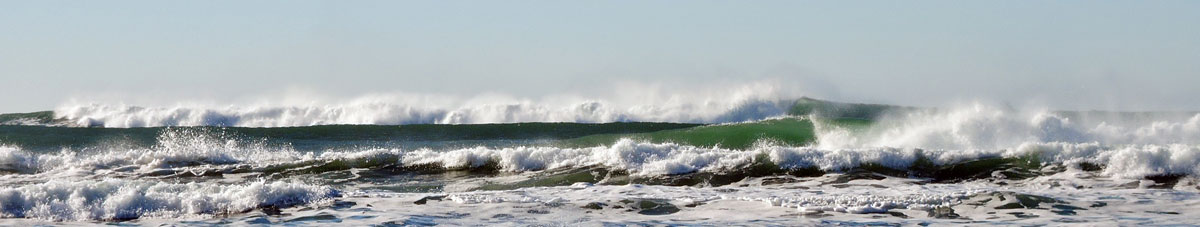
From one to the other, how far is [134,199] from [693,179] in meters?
6.72

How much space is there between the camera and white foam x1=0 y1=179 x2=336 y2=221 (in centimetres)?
1146

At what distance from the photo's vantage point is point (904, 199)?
1184 cm

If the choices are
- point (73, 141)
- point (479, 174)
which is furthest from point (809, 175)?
point (73, 141)

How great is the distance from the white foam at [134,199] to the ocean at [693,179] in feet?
0.07

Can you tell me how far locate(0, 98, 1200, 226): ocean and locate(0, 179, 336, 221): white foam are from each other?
0.07ft

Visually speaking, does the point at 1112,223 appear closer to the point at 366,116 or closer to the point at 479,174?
the point at 479,174

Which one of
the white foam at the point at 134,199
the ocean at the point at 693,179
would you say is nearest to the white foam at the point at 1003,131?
the ocean at the point at 693,179

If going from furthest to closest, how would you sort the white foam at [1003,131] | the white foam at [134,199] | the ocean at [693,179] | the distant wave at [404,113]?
the distant wave at [404,113], the white foam at [1003,131], the white foam at [134,199], the ocean at [693,179]

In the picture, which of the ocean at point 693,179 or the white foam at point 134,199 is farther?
the white foam at point 134,199

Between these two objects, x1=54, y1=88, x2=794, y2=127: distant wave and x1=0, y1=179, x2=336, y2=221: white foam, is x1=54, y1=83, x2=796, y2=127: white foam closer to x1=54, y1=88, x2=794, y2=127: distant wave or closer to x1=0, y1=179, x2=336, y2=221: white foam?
x1=54, y1=88, x2=794, y2=127: distant wave

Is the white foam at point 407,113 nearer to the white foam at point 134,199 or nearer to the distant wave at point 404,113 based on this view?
the distant wave at point 404,113

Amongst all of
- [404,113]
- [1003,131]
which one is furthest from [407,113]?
[1003,131]

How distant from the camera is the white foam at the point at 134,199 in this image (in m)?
11.5

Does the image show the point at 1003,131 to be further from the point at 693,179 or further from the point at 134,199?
the point at 134,199
